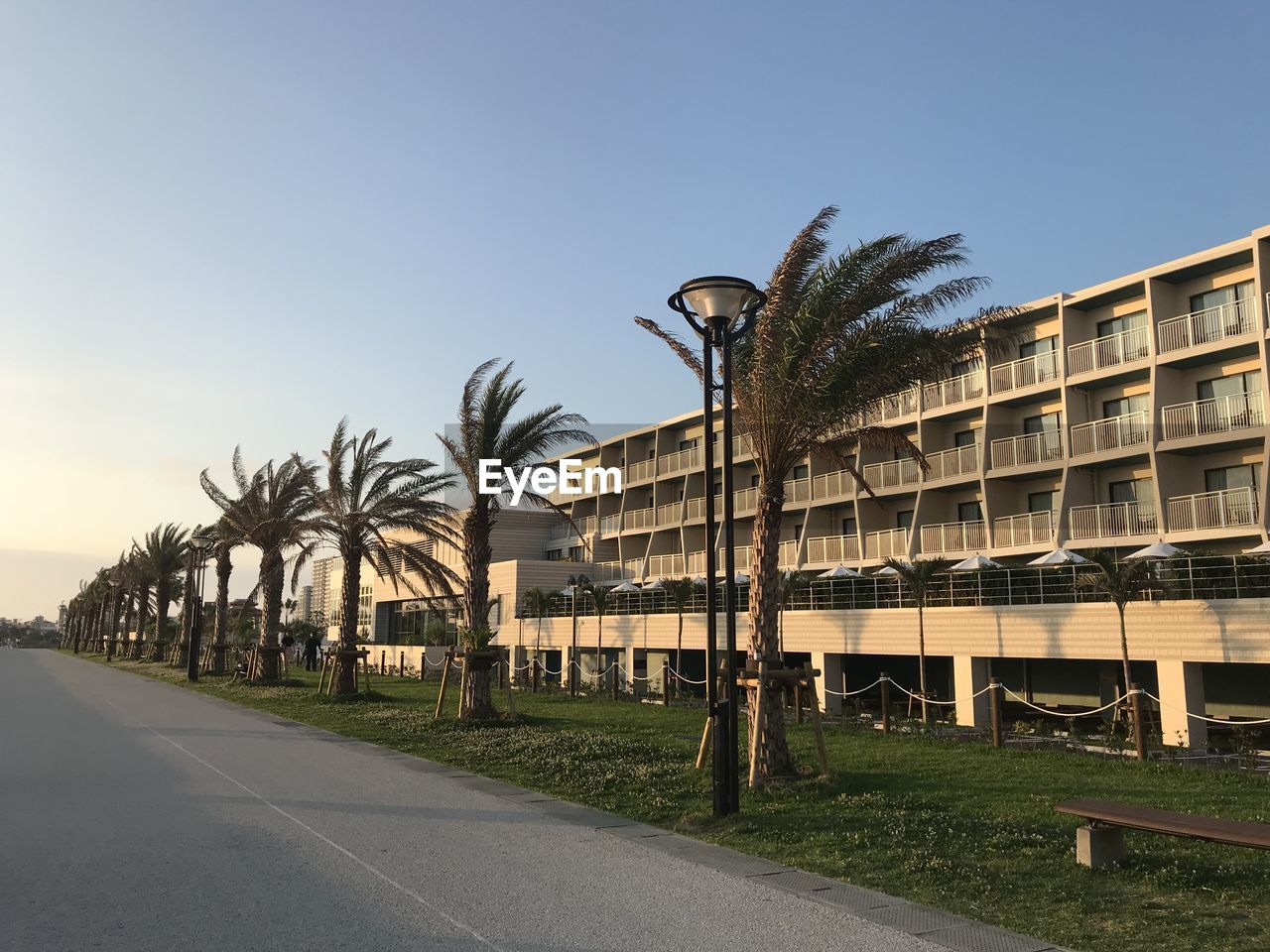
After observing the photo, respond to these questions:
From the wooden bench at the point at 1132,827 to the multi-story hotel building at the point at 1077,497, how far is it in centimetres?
1231

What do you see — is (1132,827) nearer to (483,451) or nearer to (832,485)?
(483,451)

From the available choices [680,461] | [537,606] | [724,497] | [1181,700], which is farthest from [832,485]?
[724,497]

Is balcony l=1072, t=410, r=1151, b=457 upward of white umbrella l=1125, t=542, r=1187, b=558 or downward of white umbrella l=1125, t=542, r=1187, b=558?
upward

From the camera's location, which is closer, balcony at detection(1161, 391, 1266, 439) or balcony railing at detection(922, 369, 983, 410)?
balcony at detection(1161, 391, 1266, 439)

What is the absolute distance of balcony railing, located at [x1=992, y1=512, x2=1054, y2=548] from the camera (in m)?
30.5

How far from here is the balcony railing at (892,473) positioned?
3516cm

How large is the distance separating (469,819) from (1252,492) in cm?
2479

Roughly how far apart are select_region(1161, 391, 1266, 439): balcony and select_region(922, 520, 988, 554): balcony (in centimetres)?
666

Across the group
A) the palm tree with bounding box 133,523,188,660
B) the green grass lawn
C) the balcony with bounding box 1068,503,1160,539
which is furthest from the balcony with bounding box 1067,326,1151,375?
the palm tree with bounding box 133,523,188,660

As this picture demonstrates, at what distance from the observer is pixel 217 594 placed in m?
41.8

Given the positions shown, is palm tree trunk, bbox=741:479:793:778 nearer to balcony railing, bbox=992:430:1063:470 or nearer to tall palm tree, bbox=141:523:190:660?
balcony railing, bbox=992:430:1063:470

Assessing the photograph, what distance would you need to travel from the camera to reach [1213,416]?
89.1ft

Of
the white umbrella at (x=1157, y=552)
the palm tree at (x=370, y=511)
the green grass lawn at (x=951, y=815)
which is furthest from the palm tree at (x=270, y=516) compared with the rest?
the white umbrella at (x=1157, y=552)

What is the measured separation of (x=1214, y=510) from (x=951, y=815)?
21751mm
